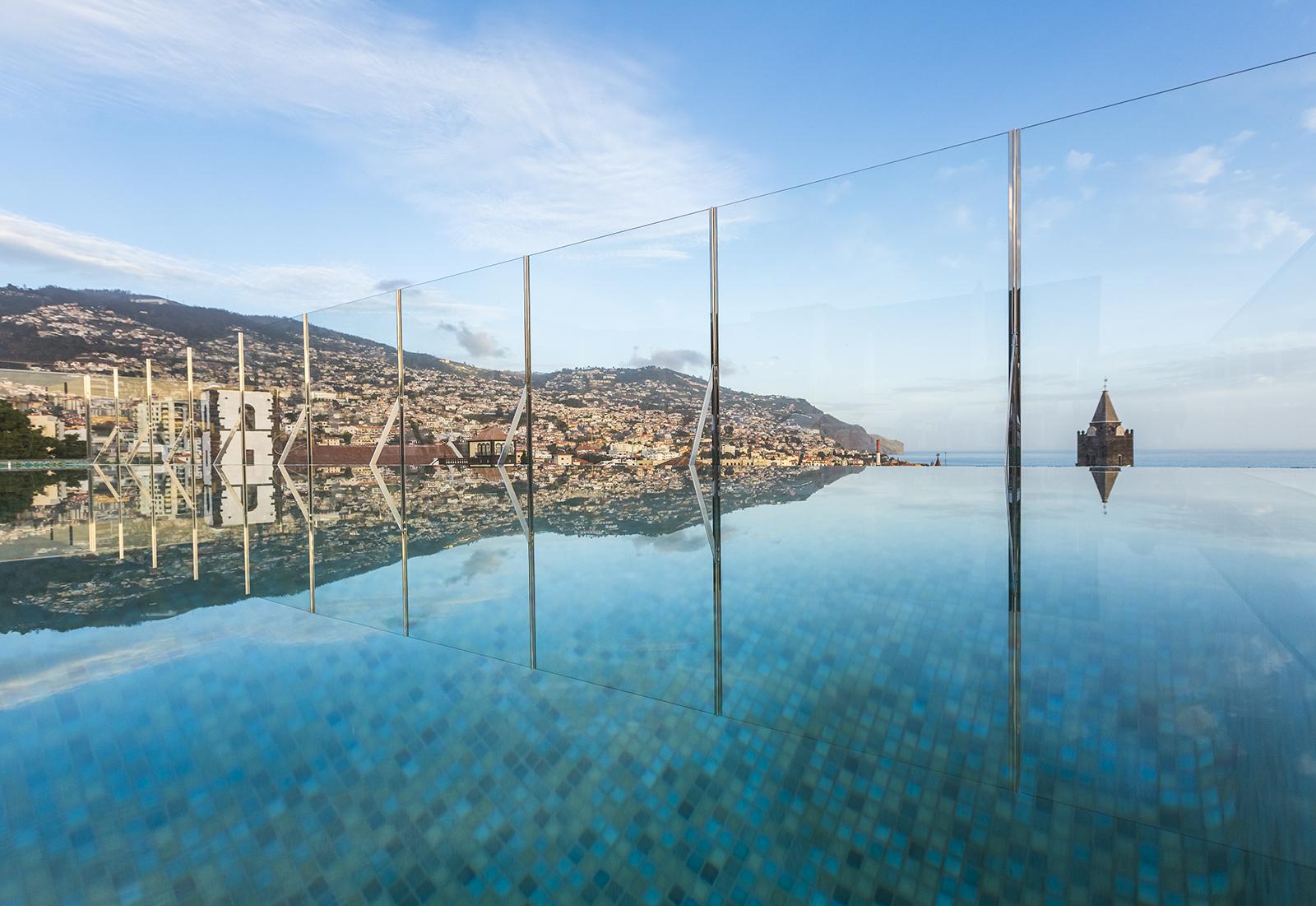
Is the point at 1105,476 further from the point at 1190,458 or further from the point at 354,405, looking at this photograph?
the point at 354,405

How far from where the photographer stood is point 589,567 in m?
1.72

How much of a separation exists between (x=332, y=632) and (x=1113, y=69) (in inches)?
307

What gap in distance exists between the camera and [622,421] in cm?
548

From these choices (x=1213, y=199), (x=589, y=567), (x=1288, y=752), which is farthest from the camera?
(x=1213, y=199)

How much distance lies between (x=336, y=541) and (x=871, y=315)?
3376 mm

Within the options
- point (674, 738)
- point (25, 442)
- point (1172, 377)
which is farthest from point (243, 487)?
point (25, 442)

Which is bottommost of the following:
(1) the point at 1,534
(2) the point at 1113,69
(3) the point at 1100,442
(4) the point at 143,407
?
(1) the point at 1,534

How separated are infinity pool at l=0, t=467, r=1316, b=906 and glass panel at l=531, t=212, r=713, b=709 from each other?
0.05 m

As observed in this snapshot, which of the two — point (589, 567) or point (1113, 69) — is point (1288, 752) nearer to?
point (589, 567)

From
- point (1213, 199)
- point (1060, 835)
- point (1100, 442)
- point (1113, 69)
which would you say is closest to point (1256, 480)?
point (1100, 442)

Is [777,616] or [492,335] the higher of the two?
[492,335]

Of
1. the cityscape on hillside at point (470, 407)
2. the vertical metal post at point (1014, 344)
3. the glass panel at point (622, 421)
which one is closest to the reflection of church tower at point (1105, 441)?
the vertical metal post at point (1014, 344)

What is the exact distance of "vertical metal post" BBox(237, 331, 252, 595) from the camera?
1721 millimetres

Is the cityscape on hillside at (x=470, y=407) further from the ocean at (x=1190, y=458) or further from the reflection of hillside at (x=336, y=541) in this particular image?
the ocean at (x=1190, y=458)
